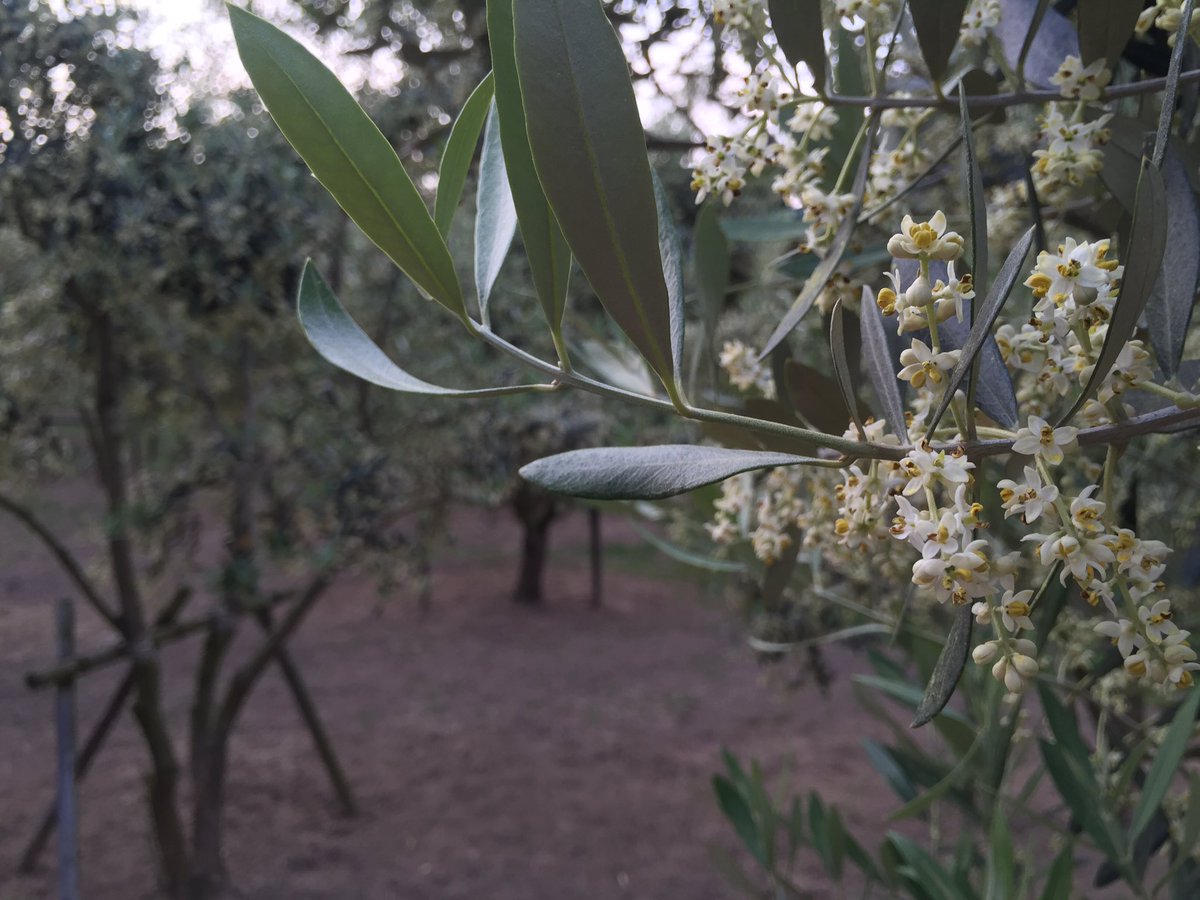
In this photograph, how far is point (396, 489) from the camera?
11.0 feet

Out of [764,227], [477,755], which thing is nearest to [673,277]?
[764,227]

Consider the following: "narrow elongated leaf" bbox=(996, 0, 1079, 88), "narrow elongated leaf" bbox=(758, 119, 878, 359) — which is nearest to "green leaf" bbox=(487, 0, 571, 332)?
"narrow elongated leaf" bbox=(758, 119, 878, 359)

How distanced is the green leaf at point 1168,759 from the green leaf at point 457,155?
2.33 feet

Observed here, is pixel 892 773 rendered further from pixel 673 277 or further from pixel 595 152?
pixel 595 152

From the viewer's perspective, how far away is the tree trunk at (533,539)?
6891mm

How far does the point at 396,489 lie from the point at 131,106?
1.48 m

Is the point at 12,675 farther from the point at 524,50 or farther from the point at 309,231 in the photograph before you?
the point at 524,50

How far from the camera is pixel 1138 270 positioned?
0.39 m

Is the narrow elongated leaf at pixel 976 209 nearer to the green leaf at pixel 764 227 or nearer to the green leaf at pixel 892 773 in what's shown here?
the green leaf at pixel 764 227

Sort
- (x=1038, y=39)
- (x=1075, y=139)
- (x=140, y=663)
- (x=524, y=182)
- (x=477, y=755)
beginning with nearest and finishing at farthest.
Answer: (x=524, y=182) → (x=1075, y=139) → (x=1038, y=39) → (x=140, y=663) → (x=477, y=755)

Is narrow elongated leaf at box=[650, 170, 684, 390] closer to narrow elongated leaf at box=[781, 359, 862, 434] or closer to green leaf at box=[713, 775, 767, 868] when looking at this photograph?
narrow elongated leaf at box=[781, 359, 862, 434]

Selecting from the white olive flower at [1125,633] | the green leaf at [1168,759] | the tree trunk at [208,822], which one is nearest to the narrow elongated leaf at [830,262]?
the white olive flower at [1125,633]

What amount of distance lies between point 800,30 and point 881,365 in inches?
9.4

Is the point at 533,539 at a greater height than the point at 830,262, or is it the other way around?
the point at 830,262
